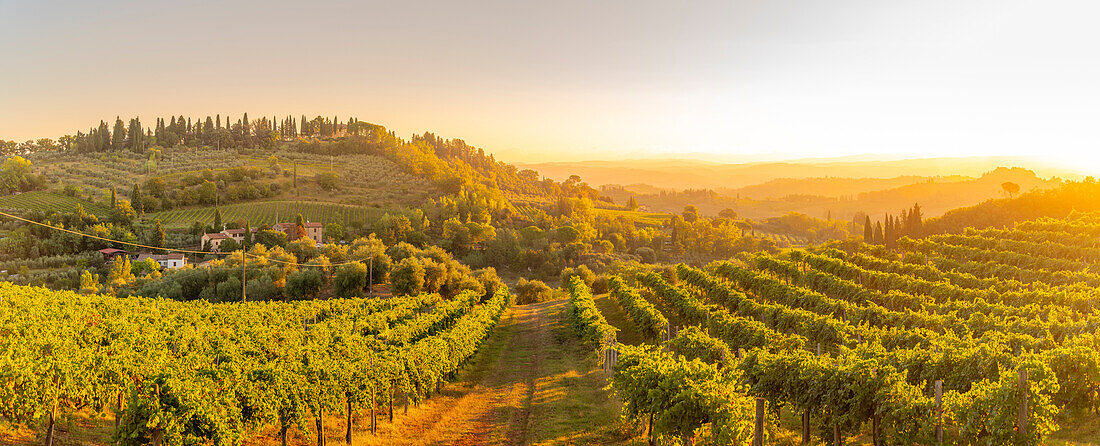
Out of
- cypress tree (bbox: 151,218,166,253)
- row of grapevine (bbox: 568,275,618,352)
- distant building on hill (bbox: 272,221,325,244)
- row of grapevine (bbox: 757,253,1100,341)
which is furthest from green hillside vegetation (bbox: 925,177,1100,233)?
cypress tree (bbox: 151,218,166,253)

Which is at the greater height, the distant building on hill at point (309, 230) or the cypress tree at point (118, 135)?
the cypress tree at point (118, 135)

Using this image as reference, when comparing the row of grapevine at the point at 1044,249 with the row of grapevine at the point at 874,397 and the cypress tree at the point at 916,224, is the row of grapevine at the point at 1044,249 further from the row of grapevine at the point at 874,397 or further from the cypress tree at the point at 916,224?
the row of grapevine at the point at 874,397

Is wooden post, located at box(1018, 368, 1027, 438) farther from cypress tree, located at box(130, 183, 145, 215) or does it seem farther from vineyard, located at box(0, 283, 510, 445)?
cypress tree, located at box(130, 183, 145, 215)

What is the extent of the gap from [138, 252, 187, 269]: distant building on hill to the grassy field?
77.2 ft

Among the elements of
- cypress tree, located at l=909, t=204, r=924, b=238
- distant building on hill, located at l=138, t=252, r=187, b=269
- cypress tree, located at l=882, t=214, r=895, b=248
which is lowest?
distant building on hill, located at l=138, t=252, r=187, b=269

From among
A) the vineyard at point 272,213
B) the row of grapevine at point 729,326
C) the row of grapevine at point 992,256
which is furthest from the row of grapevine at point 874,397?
the vineyard at point 272,213

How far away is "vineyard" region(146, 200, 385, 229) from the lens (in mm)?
103125

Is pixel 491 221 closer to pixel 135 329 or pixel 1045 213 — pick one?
pixel 1045 213

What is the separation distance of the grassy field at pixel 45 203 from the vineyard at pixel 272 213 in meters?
8.77

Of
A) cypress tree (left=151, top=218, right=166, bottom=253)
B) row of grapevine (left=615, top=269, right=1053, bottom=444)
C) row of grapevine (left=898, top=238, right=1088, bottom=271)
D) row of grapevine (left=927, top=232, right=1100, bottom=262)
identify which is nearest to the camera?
row of grapevine (left=615, top=269, right=1053, bottom=444)

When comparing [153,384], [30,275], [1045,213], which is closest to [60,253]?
[30,275]

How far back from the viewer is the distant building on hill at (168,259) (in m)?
79.8

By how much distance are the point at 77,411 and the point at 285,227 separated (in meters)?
Result: 84.5

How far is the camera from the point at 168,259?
82938mm
